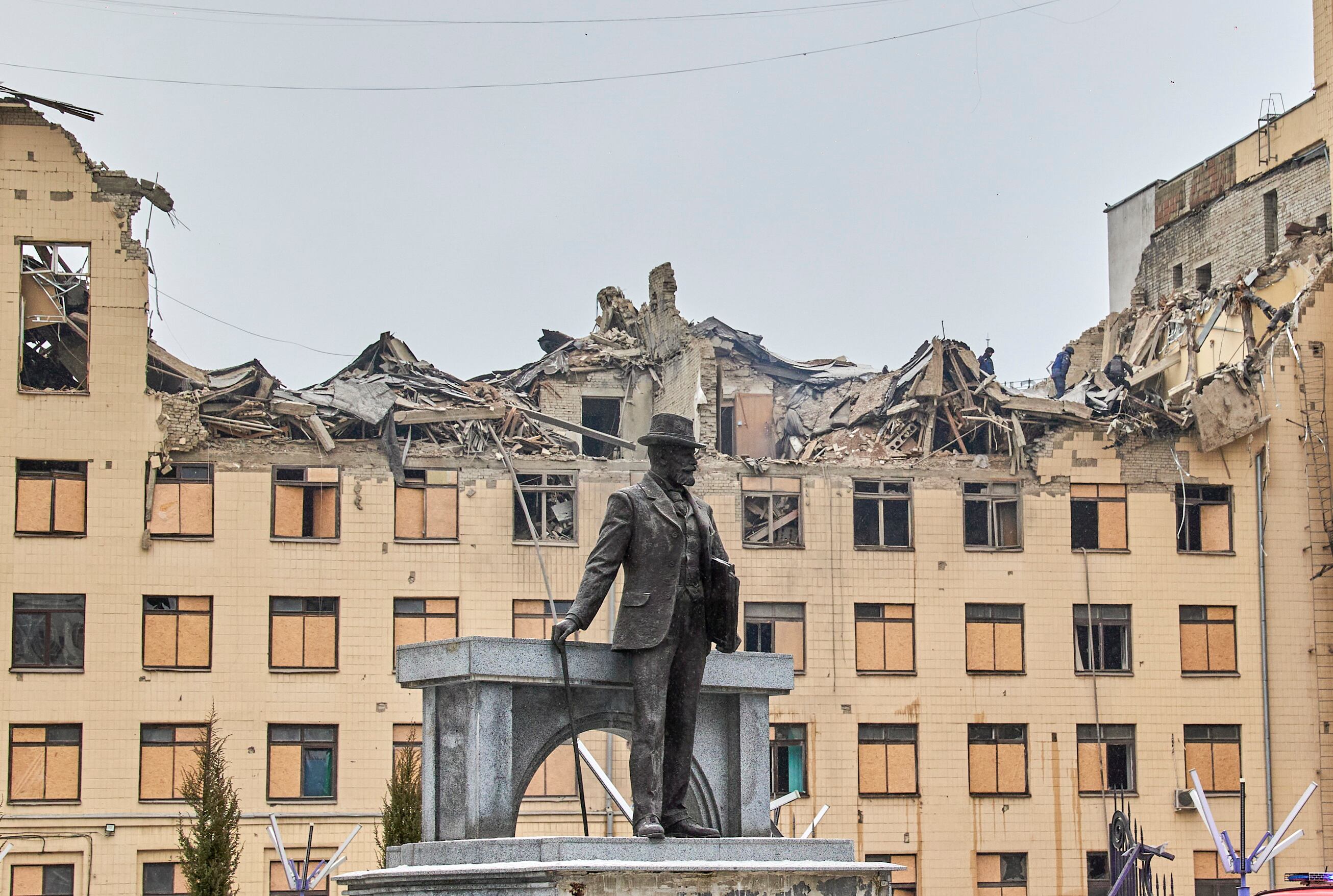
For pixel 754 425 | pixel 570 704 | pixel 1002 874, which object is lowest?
pixel 1002 874

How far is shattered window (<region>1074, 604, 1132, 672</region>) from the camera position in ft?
153

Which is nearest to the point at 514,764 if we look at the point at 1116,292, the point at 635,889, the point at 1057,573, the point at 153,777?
the point at 635,889

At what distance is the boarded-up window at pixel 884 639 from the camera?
46.0 m

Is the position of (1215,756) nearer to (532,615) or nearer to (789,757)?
(789,757)

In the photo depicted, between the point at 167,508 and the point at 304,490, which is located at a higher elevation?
the point at 304,490

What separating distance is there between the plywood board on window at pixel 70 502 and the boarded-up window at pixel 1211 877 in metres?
24.8

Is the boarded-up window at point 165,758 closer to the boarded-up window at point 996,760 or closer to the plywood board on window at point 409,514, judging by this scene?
the plywood board on window at point 409,514

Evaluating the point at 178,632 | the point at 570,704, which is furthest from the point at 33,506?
the point at 570,704

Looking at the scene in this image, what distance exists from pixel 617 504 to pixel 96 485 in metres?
30.4

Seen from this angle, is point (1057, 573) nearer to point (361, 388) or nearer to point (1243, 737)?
point (1243, 737)

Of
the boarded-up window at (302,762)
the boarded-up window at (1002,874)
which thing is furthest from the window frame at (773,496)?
the boarded-up window at (302,762)

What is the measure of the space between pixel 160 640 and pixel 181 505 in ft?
9.23

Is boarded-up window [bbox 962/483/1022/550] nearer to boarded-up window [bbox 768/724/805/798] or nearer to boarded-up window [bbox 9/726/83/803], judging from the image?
boarded-up window [bbox 768/724/805/798]

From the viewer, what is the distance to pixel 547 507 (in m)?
45.7
